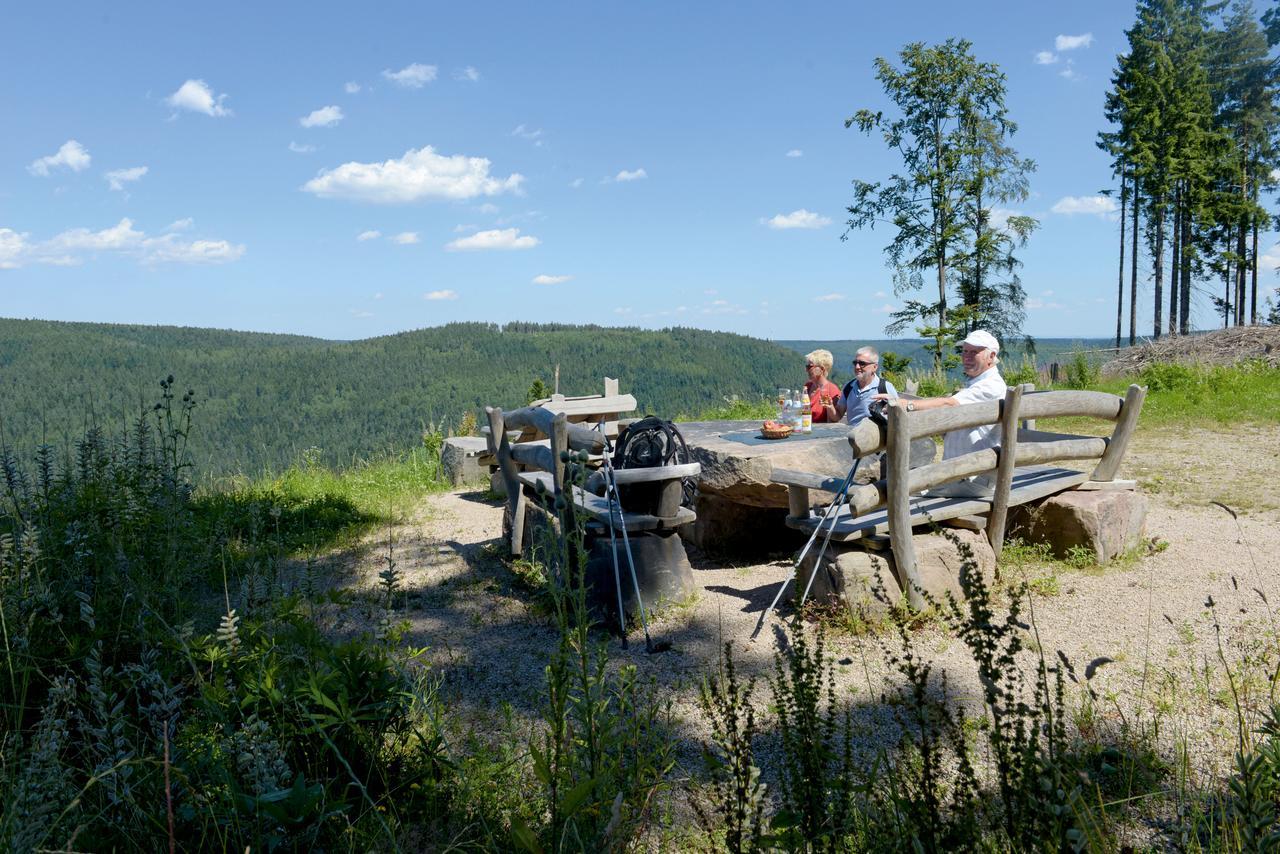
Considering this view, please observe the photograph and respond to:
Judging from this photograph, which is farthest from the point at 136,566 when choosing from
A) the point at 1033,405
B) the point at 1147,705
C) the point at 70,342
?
the point at 70,342

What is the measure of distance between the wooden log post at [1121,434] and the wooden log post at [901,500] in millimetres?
2028

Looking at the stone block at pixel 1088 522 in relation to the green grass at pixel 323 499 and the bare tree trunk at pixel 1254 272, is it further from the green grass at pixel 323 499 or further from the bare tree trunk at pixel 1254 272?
the bare tree trunk at pixel 1254 272

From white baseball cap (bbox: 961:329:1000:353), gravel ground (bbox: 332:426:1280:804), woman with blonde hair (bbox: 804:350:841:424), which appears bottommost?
gravel ground (bbox: 332:426:1280:804)

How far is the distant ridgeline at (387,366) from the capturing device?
74.6 meters

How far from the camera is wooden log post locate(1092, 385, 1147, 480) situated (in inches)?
222

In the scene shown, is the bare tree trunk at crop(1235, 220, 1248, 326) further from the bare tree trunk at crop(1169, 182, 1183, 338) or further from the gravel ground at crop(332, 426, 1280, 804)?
the gravel ground at crop(332, 426, 1280, 804)

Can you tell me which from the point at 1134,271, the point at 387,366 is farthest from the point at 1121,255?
the point at 387,366

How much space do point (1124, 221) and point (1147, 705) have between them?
3707 cm

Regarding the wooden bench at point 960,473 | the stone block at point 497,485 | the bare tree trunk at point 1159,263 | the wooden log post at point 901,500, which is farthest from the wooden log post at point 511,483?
the bare tree trunk at point 1159,263

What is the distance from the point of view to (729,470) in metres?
5.93

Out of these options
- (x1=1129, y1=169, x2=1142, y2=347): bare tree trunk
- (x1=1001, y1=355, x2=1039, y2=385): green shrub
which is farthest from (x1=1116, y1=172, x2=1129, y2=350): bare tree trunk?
(x1=1001, y1=355, x2=1039, y2=385): green shrub

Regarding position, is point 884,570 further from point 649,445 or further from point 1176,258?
point 1176,258

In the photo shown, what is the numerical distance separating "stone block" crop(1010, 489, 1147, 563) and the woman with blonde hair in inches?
94.0

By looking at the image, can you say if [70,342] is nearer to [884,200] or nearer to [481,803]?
[884,200]
